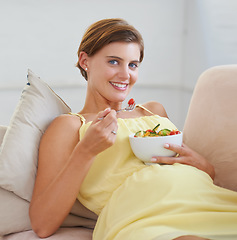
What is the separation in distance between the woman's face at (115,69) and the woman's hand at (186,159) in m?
0.33

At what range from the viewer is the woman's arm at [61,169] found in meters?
1.14

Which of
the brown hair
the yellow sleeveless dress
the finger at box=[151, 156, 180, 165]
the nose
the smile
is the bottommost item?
the yellow sleeveless dress

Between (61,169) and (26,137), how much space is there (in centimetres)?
19

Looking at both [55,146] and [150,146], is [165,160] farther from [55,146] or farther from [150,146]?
[55,146]

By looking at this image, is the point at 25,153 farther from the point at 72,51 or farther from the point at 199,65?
the point at 199,65

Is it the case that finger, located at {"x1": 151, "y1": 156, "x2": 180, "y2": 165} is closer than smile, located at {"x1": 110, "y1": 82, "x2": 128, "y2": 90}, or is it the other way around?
finger, located at {"x1": 151, "y1": 156, "x2": 180, "y2": 165}

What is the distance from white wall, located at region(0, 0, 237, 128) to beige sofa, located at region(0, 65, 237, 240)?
3.68ft

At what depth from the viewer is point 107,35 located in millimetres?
1452

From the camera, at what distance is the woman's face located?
1.45 meters

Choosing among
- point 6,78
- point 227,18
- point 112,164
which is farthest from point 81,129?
point 227,18

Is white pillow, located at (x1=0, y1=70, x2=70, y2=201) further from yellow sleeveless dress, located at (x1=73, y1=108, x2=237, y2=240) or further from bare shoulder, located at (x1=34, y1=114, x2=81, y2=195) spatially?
yellow sleeveless dress, located at (x1=73, y1=108, x2=237, y2=240)

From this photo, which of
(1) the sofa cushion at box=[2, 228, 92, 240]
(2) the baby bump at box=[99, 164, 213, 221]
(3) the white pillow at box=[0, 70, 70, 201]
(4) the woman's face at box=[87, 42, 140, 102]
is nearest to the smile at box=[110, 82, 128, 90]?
(4) the woman's face at box=[87, 42, 140, 102]

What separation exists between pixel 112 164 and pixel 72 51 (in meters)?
1.57

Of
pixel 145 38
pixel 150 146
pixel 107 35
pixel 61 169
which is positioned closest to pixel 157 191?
pixel 150 146
